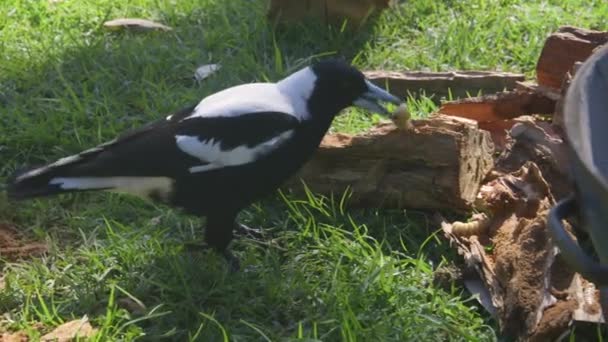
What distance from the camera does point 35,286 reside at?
2828 millimetres

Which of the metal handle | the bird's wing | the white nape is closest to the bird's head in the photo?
the white nape

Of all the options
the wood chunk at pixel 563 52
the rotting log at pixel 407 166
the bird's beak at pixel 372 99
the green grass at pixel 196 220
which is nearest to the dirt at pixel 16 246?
the green grass at pixel 196 220

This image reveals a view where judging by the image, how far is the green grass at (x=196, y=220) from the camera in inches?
106

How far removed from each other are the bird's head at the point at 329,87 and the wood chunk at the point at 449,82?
2.80 ft

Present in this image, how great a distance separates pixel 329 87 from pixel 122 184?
66 centimetres

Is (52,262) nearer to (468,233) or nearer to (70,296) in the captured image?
(70,296)

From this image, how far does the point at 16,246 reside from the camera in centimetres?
306

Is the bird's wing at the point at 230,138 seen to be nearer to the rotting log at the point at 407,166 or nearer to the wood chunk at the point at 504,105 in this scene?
the rotting log at the point at 407,166

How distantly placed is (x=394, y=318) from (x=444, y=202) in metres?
0.58

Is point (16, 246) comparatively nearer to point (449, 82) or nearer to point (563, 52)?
point (449, 82)

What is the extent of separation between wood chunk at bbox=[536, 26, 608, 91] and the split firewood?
1049 millimetres

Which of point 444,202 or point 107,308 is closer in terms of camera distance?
point 107,308

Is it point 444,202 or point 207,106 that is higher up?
point 207,106

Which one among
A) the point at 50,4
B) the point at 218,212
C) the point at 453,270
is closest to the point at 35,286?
the point at 218,212
